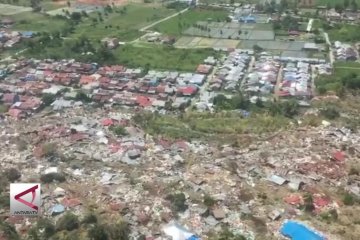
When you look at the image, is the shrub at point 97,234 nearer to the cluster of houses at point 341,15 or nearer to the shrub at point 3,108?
the shrub at point 3,108

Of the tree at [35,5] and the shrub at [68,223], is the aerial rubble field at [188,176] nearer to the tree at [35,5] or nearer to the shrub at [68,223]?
the shrub at [68,223]

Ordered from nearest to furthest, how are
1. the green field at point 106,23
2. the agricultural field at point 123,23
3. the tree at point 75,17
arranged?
1. the agricultural field at point 123,23
2. the green field at point 106,23
3. the tree at point 75,17

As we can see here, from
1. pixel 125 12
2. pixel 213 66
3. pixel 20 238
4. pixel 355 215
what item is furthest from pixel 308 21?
pixel 20 238

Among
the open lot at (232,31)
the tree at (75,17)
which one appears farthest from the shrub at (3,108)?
the tree at (75,17)

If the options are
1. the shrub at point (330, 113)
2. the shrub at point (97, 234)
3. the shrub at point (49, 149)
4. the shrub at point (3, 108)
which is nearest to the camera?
the shrub at point (97, 234)

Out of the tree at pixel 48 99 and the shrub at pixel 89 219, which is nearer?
the shrub at pixel 89 219

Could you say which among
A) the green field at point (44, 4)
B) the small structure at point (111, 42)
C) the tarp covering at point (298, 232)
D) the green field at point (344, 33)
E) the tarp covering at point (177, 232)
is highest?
the green field at point (344, 33)

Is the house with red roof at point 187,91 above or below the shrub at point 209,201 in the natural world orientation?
above

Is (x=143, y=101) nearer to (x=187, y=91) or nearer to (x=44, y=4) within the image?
(x=187, y=91)
